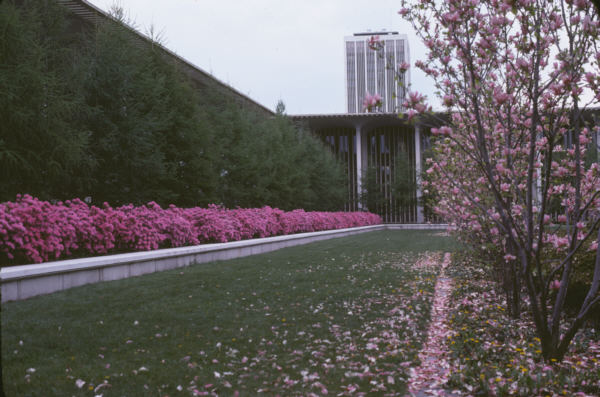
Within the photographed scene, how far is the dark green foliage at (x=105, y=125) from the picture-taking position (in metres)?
8.21

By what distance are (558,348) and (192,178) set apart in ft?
39.5

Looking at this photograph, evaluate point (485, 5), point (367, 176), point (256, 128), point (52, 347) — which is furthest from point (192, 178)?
point (367, 176)

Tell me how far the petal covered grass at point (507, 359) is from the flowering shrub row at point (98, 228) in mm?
6001

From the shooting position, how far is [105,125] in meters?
10.8

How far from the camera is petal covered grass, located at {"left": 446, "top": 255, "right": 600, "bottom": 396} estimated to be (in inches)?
117

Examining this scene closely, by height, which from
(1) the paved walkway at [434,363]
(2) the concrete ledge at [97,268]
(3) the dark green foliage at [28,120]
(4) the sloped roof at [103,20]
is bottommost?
(1) the paved walkway at [434,363]

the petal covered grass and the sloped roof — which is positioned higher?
the sloped roof

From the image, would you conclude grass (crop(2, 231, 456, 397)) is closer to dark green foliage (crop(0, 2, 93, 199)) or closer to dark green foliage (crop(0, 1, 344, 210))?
dark green foliage (crop(0, 2, 93, 199))

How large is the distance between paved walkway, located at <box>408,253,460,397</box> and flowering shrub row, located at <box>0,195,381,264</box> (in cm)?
568

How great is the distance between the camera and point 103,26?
1221 centimetres

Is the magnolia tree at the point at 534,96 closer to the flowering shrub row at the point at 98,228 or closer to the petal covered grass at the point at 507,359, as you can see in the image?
the petal covered grass at the point at 507,359

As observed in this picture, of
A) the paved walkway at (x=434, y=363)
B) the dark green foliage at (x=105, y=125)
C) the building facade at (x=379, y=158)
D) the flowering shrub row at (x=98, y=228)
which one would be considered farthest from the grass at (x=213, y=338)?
the building facade at (x=379, y=158)

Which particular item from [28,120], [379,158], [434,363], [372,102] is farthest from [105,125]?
[379,158]

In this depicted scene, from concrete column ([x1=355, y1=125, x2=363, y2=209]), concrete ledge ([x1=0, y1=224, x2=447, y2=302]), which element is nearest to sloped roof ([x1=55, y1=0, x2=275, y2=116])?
concrete ledge ([x1=0, y1=224, x2=447, y2=302])
